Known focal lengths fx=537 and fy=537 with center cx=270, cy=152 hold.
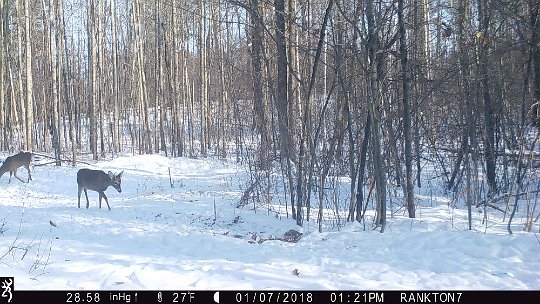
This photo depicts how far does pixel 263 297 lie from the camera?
5504mm

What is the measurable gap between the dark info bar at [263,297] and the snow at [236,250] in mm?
300

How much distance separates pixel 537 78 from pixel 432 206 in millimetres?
4412

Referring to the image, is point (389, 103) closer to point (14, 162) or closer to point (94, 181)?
point (94, 181)

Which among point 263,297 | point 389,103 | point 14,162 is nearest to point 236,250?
point 263,297

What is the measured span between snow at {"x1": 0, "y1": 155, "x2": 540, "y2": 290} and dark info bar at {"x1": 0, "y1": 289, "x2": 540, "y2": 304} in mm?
300

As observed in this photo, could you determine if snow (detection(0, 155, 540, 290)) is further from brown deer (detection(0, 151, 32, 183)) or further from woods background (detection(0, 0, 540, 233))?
brown deer (detection(0, 151, 32, 183))

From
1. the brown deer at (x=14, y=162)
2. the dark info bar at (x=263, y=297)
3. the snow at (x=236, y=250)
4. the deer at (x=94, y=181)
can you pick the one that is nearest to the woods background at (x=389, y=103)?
the snow at (x=236, y=250)

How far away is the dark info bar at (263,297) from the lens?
537 centimetres

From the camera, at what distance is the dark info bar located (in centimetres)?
537

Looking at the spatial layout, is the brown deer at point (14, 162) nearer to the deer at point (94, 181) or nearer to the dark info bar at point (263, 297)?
the deer at point (94, 181)

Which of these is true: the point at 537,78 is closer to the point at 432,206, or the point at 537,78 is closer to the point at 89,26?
the point at 432,206

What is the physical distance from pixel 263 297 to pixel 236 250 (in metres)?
3.86

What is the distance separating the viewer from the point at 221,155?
3028 centimetres

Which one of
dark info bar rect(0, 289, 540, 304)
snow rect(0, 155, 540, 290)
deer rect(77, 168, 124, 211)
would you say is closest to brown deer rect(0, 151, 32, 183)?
snow rect(0, 155, 540, 290)
